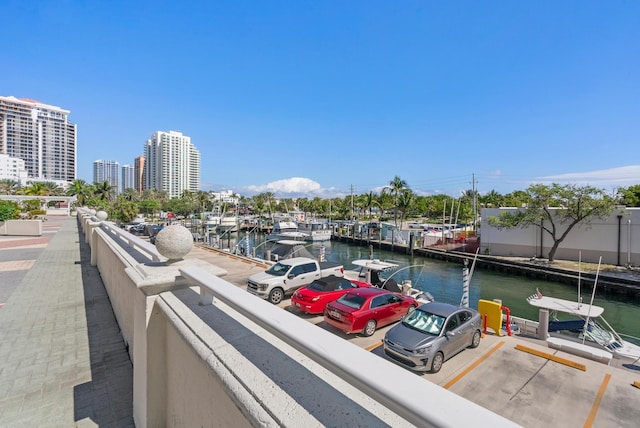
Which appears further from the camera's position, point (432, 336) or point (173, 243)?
point (432, 336)

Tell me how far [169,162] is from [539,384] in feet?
653

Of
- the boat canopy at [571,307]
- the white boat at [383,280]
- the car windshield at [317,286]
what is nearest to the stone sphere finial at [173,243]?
the car windshield at [317,286]

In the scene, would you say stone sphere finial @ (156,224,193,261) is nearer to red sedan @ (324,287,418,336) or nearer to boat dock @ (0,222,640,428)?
boat dock @ (0,222,640,428)

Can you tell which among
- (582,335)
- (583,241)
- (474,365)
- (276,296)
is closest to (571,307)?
(582,335)

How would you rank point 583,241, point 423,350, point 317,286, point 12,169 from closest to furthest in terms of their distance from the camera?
point 423,350 → point 317,286 → point 583,241 → point 12,169

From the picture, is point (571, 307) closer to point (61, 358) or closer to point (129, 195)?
point (61, 358)

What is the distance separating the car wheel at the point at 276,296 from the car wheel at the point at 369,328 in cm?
464

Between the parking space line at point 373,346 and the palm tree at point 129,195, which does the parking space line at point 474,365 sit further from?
the palm tree at point 129,195

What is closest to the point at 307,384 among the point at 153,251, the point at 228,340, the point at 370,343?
the point at 228,340

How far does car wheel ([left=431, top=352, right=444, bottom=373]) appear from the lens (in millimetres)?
8432

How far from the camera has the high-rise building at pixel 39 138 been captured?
463ft

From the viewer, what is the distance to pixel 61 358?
242 inches

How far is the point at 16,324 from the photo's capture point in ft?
25.1

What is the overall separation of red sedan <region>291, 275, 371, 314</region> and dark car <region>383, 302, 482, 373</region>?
3.65 metres
